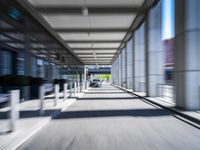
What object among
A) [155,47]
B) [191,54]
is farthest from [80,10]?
[191,54]

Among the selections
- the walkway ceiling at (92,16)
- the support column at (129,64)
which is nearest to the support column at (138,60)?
the walkway ceiling at (92,16)

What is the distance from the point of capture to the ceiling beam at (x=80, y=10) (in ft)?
72.4

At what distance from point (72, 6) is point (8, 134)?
1535 centimetres

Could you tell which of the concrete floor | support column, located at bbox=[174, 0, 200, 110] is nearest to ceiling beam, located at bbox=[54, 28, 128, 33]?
support column, located at bbox=[174, 0, 200, 110]

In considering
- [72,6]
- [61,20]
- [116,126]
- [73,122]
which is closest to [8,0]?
[72,6]

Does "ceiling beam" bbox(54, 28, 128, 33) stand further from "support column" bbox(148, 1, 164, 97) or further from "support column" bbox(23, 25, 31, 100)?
"support column" bbox(23, 25, 31, 100)

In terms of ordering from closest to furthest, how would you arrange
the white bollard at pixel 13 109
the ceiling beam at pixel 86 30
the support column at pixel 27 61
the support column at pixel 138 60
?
the white bollard at pixel 13 109, the support column at pixel 27 61, the ceiling beam at pixel 86 30, the support column at pixel 138 60

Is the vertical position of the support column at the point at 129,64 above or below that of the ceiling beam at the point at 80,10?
below

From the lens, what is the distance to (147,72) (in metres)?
24.0

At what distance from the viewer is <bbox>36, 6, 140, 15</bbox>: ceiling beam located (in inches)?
869

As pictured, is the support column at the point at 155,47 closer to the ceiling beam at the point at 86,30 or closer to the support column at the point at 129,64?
the ceiling beam at the point at 86,30

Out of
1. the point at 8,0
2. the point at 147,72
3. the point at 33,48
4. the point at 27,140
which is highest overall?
the point at 8,0

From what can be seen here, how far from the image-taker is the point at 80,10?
74.6 feet

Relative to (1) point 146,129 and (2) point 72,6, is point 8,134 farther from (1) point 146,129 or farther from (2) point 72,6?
(2) point 72,6
